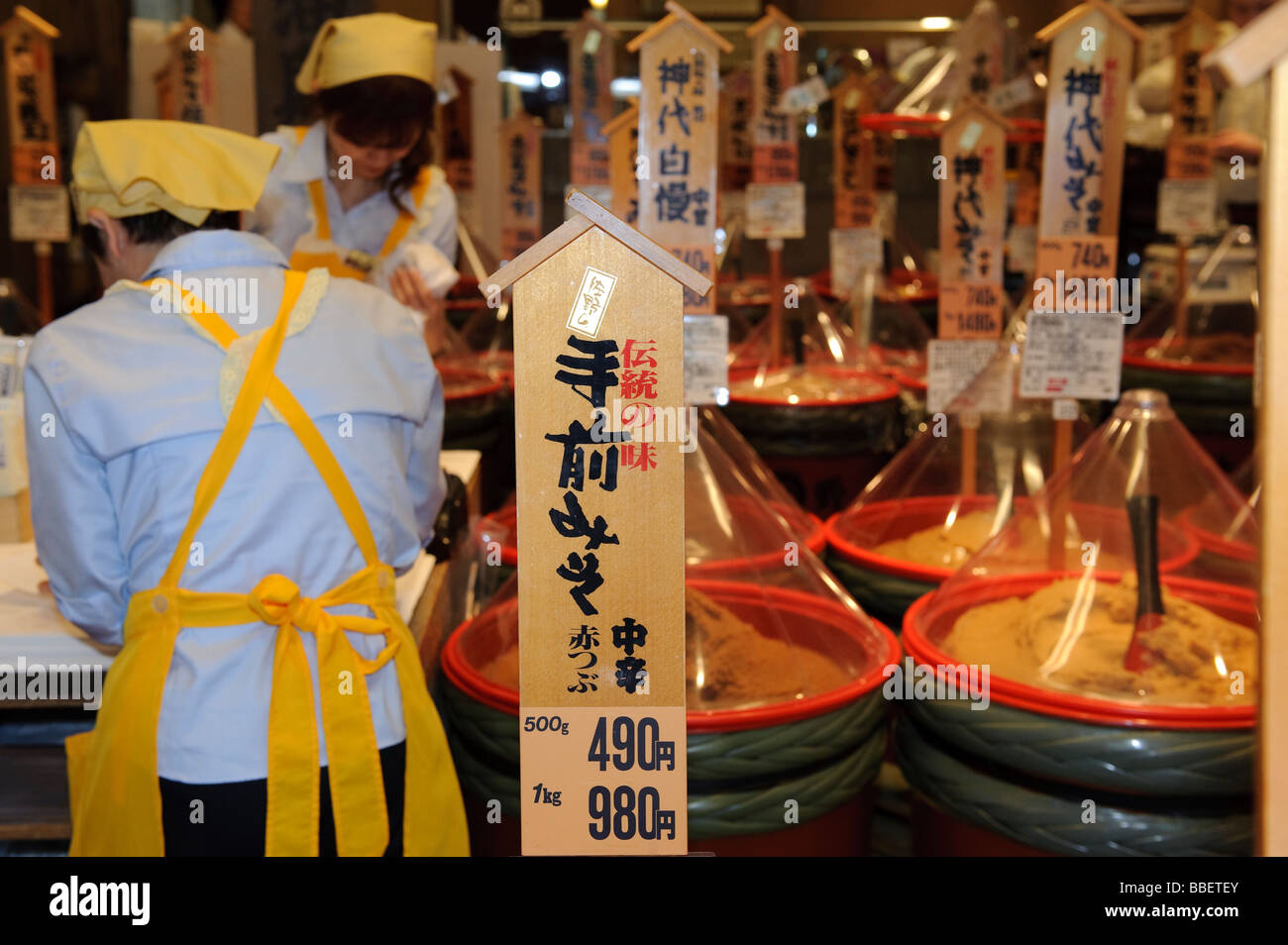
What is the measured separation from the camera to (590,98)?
627cm

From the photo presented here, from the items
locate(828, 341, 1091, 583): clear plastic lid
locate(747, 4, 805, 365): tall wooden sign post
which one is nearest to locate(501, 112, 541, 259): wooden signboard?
locate(747, 4, 805, 365): tall wooden sign post

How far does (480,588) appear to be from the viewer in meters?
2.93

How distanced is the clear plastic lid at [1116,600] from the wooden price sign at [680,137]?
1023mm

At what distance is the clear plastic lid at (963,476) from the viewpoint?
325 centimetres

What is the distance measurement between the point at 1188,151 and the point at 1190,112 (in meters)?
0.17

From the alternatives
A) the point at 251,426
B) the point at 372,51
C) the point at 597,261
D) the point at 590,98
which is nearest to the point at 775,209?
the point at 372,51

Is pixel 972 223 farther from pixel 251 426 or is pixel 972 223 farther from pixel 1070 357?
pixel 251 426

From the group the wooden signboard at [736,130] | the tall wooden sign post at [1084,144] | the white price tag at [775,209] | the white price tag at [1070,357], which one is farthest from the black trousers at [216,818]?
the wooden signboard at [736,130]

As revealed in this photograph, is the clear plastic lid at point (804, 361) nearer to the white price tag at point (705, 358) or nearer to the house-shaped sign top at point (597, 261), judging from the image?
the white price tag at point (705, 358)

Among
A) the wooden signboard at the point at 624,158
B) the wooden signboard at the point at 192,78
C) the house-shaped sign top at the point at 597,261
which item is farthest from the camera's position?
Answer: the wooden signboard at the point at 192,78

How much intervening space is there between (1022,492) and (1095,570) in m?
0.91

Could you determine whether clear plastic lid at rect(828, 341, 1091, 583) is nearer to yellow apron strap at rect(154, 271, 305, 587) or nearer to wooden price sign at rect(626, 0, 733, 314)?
wooden price sign at rect(626, 0, 733, 314)

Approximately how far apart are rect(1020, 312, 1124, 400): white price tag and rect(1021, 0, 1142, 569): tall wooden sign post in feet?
0.41

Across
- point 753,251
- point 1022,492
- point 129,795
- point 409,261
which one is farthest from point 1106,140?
point 753,251
